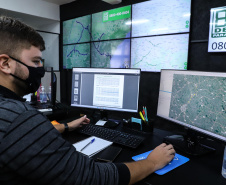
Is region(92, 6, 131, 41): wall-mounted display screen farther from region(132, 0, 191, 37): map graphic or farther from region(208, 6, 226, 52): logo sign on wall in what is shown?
region(208, 6, 226, 52): logo sign on wall

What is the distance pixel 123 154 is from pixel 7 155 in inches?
22.8

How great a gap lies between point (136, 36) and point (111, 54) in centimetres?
58

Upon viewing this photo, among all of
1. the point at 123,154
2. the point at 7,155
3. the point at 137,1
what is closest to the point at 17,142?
the point at 7,155

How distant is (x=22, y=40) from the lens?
784 mm

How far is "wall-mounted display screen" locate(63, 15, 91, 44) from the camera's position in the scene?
373 cm

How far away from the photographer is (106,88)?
1.48 m

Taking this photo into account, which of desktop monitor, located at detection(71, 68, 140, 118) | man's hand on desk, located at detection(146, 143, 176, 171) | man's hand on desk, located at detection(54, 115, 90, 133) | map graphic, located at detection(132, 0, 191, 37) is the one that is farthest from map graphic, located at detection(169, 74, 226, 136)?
map graphic, located at detection(132, 0, 191, 37)

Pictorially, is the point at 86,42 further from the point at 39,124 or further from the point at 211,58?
the point at 39,124

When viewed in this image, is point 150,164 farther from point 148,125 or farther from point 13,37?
point 13,37

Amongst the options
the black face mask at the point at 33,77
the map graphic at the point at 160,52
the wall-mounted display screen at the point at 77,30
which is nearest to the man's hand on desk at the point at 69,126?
the black face mask at the point at 33,77

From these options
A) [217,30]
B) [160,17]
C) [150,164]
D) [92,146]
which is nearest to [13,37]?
[92,146]

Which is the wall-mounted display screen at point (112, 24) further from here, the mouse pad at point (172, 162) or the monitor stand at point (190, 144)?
the mouse pad at point (172, 162)

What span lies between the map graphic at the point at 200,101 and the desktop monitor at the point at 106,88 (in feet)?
1.09

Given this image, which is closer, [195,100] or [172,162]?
[172,162]
